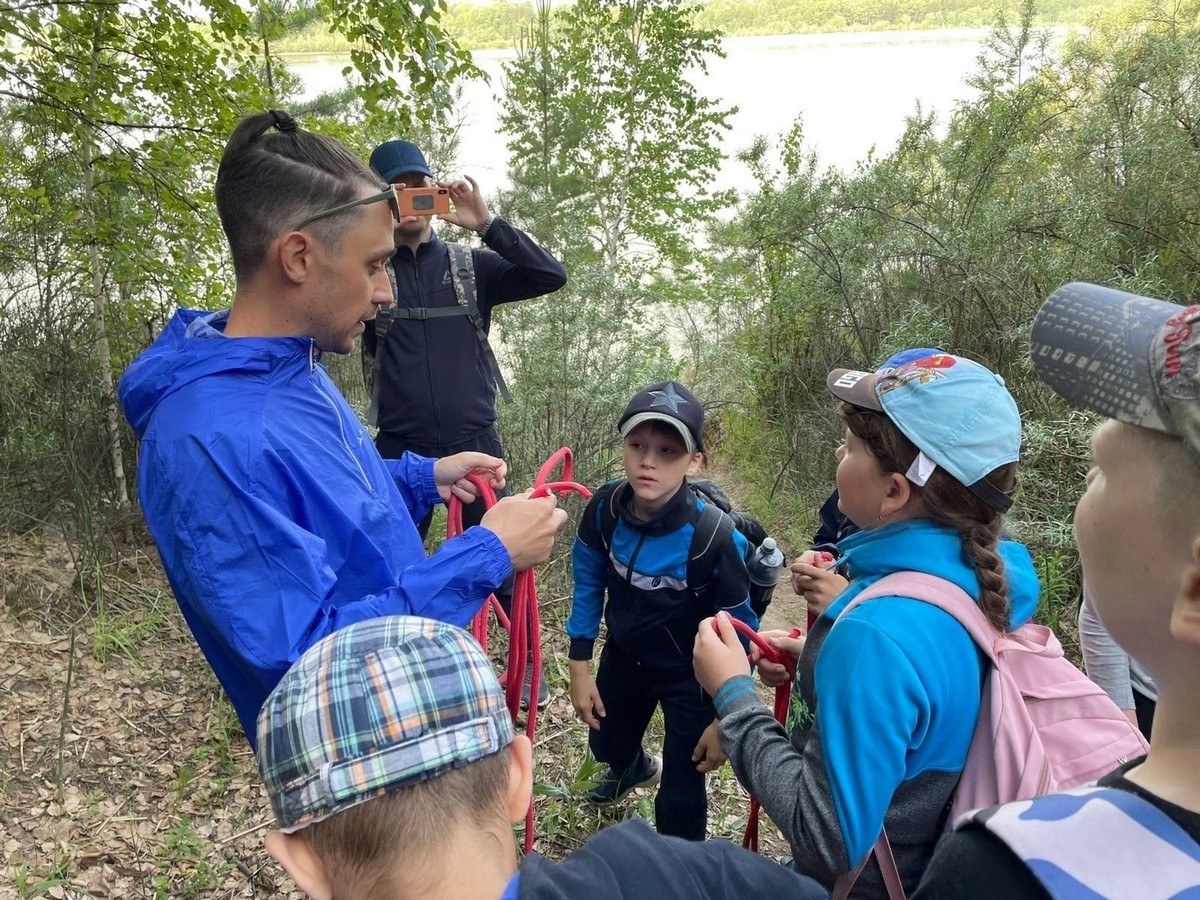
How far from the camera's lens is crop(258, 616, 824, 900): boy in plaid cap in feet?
2.80

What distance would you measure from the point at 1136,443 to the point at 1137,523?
0.25 ft

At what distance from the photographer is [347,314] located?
1.83m

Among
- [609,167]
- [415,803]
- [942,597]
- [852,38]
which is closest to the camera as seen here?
[415,803]

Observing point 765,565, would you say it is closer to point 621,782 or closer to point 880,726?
point 880,726

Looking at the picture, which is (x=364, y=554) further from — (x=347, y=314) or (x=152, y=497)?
(x=347, y=314)

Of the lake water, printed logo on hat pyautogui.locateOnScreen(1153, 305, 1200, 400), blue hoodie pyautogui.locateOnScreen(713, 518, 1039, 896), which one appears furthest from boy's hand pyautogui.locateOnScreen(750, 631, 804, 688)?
the lake water

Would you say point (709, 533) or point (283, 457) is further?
point (709, 533)

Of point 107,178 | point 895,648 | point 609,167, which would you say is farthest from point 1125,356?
point 609,167

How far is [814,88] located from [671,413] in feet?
81.6

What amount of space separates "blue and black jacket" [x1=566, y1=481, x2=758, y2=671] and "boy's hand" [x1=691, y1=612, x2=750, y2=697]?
0.74 metres

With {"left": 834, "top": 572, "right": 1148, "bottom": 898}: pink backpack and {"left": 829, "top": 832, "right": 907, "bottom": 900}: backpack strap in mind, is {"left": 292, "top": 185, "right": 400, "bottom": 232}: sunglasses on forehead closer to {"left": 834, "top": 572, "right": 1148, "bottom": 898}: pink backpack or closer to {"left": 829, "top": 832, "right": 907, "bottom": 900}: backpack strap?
{"left": 834, "top": 572, "right": 1148, "bottom": 898}: pink backpack

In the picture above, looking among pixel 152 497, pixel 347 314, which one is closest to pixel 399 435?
pixel 347 314

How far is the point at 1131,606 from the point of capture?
74 cm

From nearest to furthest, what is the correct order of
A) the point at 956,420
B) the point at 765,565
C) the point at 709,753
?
the point at 956,420 < the point at 709,753 < the point at 765,565
